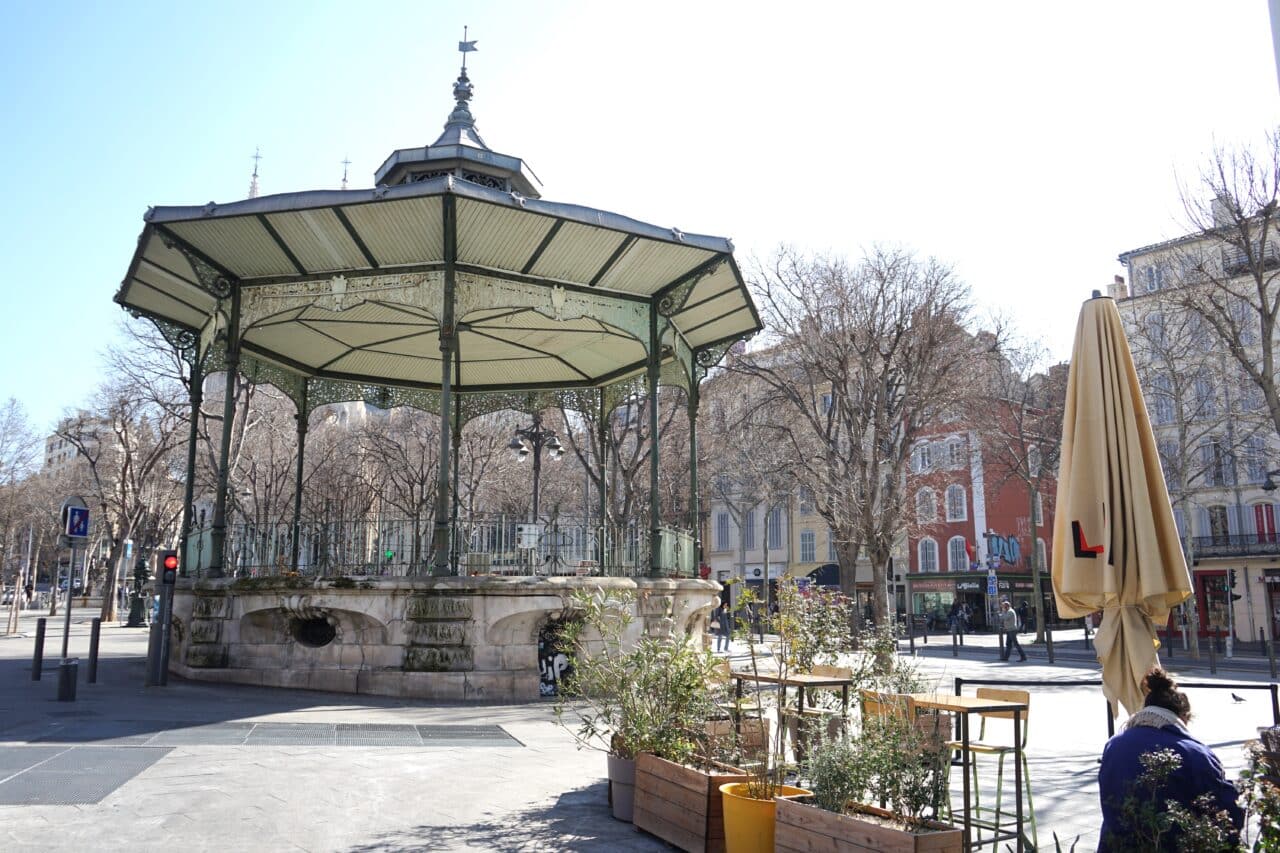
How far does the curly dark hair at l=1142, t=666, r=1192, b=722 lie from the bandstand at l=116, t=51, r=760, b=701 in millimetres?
8033

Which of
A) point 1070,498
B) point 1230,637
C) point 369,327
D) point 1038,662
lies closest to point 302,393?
point 369,327

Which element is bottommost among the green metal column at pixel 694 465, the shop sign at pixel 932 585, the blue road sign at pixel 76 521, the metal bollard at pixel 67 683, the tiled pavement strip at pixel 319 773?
the tiled pavement strip at pixel 319 773

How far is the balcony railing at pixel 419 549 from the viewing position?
1243 centimetres

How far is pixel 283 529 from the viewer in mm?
13297

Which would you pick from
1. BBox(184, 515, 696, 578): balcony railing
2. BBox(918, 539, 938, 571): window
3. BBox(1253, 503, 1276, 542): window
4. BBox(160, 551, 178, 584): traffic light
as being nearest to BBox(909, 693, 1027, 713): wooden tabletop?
BBox(184, 515, 696, 578): balcony railing

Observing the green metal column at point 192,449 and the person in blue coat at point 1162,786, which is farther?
the green metal column at point 192,449

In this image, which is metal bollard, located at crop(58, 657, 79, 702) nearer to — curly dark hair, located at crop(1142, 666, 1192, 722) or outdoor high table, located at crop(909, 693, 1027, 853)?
outdoor high table, located at crop(909, 693, 1027, 853)

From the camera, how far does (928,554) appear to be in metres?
52.9

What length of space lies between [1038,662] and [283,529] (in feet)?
70.2

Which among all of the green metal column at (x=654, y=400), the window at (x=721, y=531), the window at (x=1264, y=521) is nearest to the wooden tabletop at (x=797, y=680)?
the green metal column at (x=654, y=400)

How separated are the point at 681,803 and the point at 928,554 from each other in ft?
165

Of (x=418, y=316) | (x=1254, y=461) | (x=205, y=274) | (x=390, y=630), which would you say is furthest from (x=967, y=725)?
(x=1254, y=461)

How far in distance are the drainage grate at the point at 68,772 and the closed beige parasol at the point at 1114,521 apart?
6786 mm

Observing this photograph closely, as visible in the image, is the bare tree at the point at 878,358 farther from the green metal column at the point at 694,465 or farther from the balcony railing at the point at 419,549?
the balcony railing at the point at 419,549
